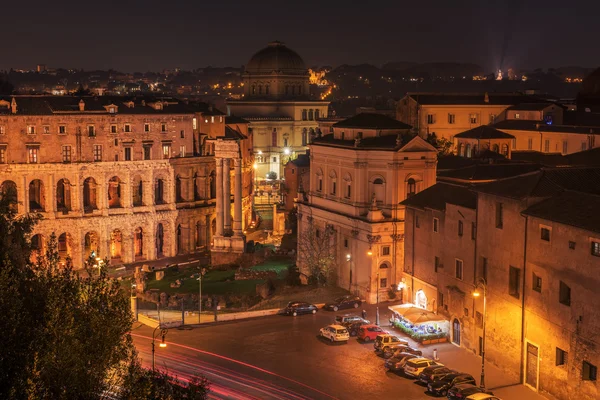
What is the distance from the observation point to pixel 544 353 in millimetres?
44281

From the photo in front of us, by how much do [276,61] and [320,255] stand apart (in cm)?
8213

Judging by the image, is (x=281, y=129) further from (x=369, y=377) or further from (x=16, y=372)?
(x=16, y=372)

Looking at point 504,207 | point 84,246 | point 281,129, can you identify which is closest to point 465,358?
point 504,207

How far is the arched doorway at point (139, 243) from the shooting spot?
87.9 m

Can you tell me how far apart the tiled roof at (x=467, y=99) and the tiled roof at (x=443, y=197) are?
36.3m

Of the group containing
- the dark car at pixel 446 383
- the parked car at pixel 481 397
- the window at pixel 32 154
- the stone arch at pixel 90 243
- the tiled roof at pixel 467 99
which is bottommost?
the dark car at pixel 446 383

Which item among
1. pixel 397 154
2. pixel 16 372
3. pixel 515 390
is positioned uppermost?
pixel 397 154

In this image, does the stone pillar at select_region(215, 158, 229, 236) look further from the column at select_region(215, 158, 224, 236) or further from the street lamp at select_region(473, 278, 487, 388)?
the street lamp at select_region(473, 278, 487, 388)

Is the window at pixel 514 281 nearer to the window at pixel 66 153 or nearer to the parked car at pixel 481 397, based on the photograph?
the parked car at pixel 481 397

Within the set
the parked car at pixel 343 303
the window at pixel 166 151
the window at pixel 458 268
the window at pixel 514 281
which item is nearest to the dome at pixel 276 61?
the window at pixel 166 151

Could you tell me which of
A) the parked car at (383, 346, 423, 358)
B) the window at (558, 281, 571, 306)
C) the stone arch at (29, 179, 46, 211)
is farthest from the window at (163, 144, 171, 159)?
the window at (558, 281, 571, 306)

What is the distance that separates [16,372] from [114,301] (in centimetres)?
436

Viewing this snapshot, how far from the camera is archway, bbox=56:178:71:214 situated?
8425 centimetres

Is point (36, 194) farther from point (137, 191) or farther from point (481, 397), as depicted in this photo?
point (481, 397)
